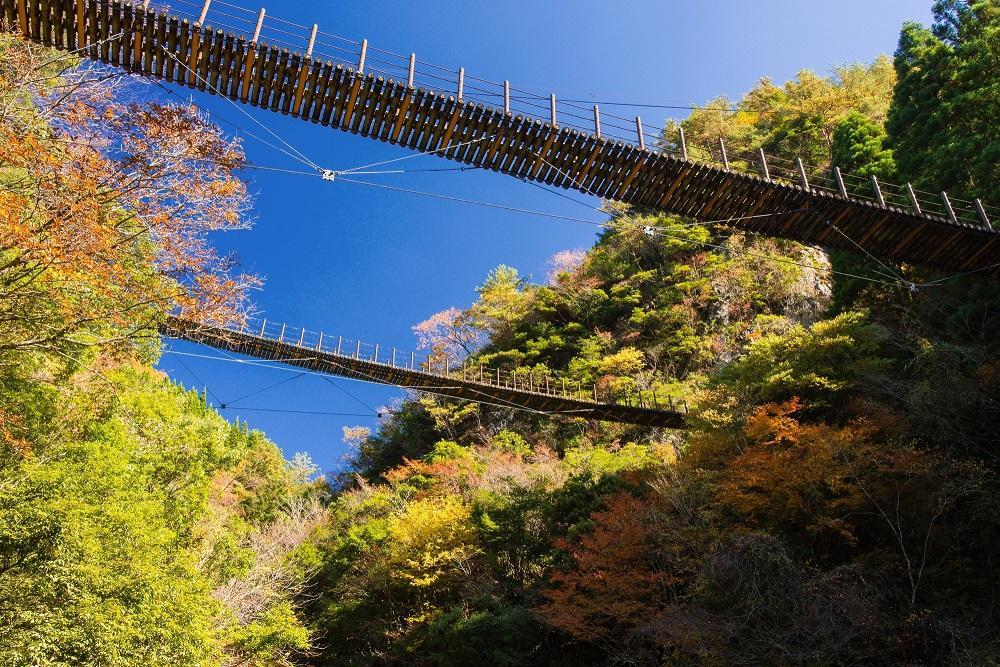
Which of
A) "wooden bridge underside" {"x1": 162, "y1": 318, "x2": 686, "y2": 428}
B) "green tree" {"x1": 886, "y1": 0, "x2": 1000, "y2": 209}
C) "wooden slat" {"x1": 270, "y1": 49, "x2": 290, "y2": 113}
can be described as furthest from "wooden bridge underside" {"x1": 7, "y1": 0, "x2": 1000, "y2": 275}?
"wooden bridge underside" {"x1": 162, "y1": 318, "x2": 686, "y2": 428}

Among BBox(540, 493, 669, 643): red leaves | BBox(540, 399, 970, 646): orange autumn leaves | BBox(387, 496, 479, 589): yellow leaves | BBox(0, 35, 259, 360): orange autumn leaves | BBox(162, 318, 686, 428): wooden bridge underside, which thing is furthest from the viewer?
BBox(387, 496, 479, 589): yellow leaves

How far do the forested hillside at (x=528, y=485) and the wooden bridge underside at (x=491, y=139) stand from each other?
57 cm

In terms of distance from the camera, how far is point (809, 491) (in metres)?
8.58

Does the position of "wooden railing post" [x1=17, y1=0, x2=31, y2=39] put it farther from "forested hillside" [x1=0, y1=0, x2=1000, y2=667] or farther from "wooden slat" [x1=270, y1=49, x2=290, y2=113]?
"wooden slat" [x1=270, y1=49, x2=290, y2=113]

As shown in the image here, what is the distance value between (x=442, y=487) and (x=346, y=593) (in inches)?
147

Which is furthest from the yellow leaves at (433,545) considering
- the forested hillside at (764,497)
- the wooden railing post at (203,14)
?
the wooden railing post at (203,14)

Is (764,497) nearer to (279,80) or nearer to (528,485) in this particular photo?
(528,485)

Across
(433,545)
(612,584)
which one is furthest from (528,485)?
(612,584)

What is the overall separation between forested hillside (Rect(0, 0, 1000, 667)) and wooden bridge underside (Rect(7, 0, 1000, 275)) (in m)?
0.57

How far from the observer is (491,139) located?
25.7 feet

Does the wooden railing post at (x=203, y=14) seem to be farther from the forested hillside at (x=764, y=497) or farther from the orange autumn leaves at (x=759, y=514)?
the orange autumn leaves at (x=759, y=514)

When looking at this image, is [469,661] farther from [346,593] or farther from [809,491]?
[809,491]

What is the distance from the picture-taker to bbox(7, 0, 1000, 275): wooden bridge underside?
22.0 ft

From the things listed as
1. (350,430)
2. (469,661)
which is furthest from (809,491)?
(350,430)
